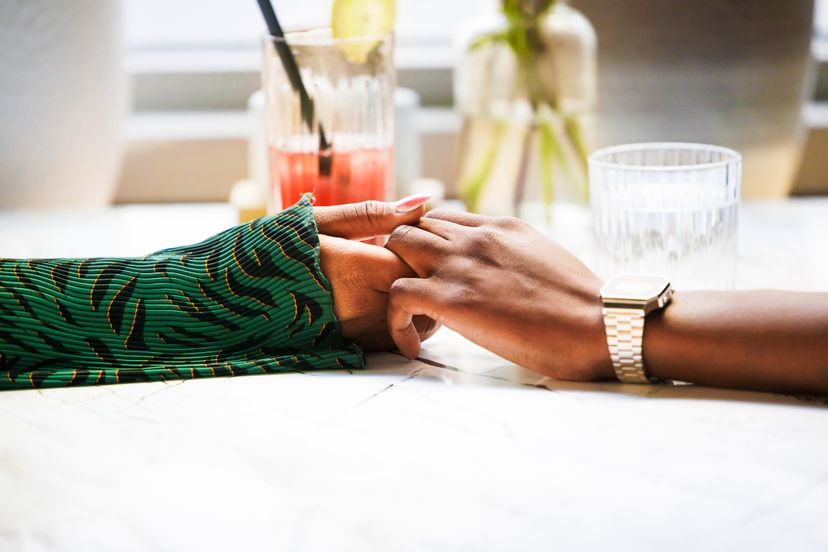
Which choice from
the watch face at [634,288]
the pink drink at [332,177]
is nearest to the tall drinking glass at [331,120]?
the pink drink at [332,177]

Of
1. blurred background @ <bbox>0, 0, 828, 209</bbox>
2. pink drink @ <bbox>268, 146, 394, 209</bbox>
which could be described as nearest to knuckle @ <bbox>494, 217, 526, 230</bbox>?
pink drink @ <bbox>268, 146, 394, 209</bbox>

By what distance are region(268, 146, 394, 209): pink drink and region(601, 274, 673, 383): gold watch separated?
393mm

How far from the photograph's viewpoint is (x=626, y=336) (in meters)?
0.70

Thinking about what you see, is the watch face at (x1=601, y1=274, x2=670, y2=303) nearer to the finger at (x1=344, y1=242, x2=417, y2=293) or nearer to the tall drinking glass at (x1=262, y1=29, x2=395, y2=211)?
the finger at (x1=344, y1=242, x2=417, y2=293)

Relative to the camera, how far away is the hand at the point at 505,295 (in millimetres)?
717

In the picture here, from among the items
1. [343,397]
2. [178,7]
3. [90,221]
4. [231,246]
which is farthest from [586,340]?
[178,7]

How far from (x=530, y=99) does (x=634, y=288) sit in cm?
48

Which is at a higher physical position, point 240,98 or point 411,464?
point 240,98

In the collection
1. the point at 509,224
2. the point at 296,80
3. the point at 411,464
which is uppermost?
the point at 296,80

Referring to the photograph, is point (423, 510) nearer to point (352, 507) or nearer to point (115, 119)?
point (352, 507)

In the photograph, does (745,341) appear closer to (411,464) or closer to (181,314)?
(411,464)

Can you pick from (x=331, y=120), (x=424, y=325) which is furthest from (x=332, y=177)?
(x=424, y=325)

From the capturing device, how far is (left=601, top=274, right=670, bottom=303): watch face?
70 centimetres

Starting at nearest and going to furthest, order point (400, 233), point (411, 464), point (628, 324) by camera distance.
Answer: point (411, 464)
point (628, 324)
point (400, 233)
